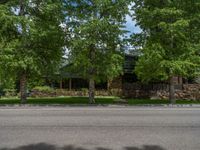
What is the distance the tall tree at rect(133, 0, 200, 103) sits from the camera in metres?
30.4

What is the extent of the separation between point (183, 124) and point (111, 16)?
17790 mm

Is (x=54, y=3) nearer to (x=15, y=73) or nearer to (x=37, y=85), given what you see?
(x=15, y=73)

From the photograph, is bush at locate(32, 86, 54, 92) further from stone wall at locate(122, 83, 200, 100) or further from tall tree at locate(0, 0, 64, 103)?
tall tree at locate(0, 0, 64, 103)

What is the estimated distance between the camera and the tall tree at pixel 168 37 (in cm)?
3036

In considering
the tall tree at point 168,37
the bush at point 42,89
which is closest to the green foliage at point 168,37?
the tall tree at point 168,37

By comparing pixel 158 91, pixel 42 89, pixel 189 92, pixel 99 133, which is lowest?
pixel 99 133

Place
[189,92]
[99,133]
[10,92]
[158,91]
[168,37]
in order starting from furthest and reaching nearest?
[10,92] → [158,91] → [189,92] → [168,37] → [99,133]

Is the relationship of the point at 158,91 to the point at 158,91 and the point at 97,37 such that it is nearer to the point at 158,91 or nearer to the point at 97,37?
the point at 158,91

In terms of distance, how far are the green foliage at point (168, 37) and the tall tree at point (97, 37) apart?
1889 mm

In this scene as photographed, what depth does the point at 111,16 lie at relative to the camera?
31.7 metres

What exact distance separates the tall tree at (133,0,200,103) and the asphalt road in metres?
14.1

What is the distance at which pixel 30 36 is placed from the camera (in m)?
29.8

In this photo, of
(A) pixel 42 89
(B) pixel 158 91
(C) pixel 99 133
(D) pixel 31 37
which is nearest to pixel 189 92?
(B) pixel 158 91

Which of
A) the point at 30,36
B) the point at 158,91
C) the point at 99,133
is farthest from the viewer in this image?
the point at 158,91
